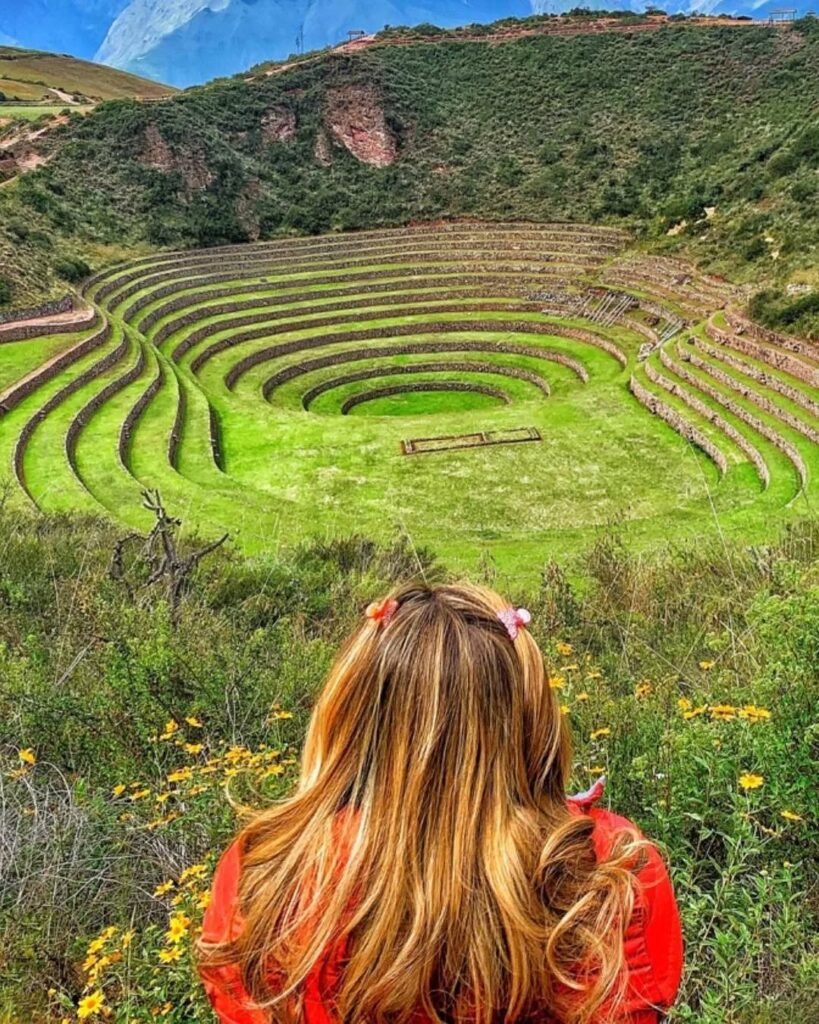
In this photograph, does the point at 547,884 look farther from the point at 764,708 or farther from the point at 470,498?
the point at 470,498

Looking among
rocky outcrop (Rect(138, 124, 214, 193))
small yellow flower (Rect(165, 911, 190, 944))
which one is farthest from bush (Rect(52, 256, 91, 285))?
small yellow flower (Rect(165, 911, 190, 944))

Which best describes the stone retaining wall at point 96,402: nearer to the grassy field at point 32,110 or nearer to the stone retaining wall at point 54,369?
the stone retaining wall at point 54,369

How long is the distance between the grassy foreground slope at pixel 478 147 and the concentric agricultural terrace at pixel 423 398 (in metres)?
3.93

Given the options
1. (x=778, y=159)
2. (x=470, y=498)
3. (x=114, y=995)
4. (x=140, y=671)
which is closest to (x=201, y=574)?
(x=140, y=671)

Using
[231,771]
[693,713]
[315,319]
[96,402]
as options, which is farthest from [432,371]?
[231,771]

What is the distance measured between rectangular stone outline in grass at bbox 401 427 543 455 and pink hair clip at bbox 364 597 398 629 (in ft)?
62.3

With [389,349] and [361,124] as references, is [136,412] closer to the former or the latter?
[389,349]

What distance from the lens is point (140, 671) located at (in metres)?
5.35

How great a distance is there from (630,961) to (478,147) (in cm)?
5090

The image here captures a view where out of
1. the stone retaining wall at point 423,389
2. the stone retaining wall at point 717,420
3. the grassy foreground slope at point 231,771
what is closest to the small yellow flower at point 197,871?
the grassy foreground slope at point 231,771

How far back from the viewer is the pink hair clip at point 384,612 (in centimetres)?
196

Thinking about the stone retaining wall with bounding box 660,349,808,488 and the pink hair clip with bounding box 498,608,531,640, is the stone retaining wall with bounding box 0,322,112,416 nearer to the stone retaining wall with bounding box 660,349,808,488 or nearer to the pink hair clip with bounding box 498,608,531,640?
the stone retaining wall with bounding box 660,349,808,488

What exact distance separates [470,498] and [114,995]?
15.7m

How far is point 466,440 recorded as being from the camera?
21578 mm
